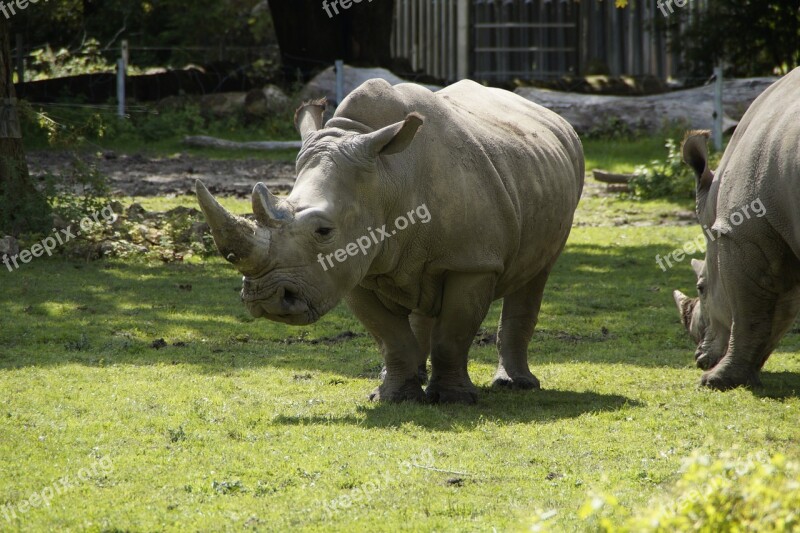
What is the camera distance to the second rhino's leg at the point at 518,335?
927 cm

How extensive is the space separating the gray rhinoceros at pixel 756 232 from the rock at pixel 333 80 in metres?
16.1

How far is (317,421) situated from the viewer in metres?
7.77

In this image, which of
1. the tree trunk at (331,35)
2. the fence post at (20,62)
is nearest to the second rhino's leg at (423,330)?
the fence post at (20,62)

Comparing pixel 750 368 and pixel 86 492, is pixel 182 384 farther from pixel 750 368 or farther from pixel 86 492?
pixel 750 368

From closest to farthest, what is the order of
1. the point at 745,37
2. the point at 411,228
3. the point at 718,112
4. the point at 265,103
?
the point at 411,228 → the point at 718,112 → the point at 265,103 → the point at 745,37

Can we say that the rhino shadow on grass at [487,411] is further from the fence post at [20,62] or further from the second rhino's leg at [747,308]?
the fence post at [20,62]

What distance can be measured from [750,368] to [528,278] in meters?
1.74

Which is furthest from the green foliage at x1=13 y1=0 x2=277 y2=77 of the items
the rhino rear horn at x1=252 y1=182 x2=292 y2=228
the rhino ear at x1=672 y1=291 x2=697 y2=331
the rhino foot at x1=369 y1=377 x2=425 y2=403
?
the rhino rear horn at x1=252 y1=182 x2=292 y2=228

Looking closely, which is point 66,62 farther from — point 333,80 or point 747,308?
point 747,308

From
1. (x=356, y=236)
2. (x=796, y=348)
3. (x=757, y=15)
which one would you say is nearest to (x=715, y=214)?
(x=796, y=348)

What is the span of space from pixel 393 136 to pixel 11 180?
26.9 feet

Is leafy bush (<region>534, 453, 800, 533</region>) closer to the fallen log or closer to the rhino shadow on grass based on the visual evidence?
the rhino shadow on grass

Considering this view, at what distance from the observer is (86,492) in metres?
6.21

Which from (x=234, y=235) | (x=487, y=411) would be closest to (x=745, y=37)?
(x=487, y=411)
